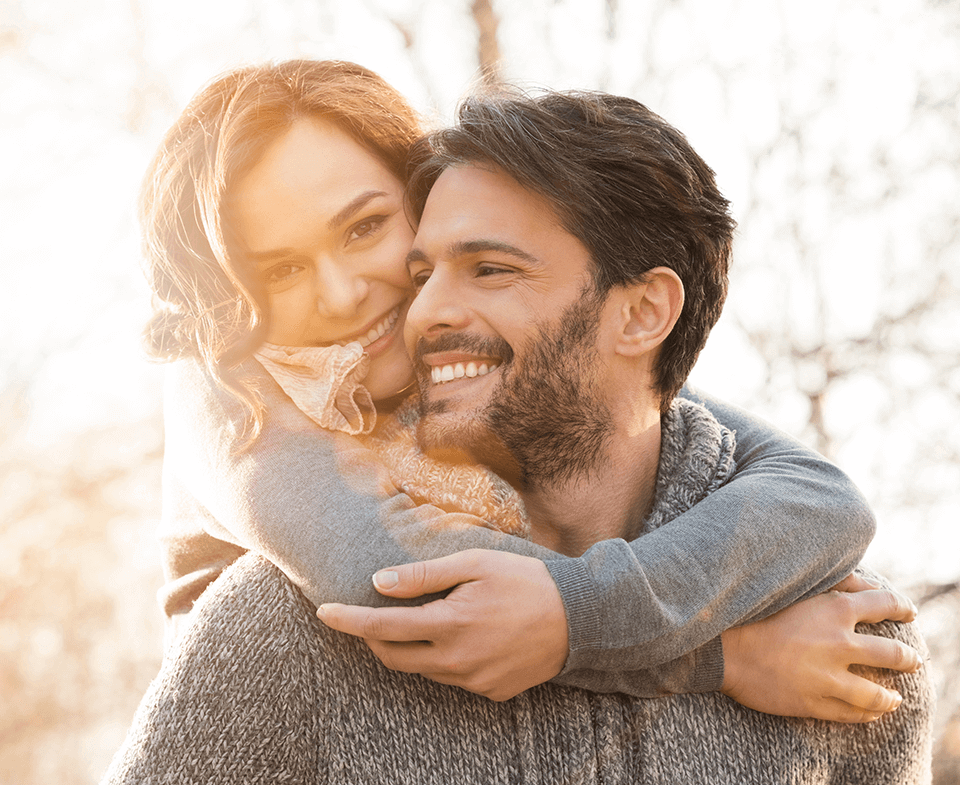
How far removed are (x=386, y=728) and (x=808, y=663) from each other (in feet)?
2.92

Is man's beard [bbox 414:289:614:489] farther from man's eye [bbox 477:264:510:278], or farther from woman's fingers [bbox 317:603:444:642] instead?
woman's fingers [bbox 317:603:444:642]

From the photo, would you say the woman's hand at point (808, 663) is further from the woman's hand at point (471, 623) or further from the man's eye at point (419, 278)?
the man's eye at point (419, 278)

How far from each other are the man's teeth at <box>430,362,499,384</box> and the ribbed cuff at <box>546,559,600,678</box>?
2.20 feet

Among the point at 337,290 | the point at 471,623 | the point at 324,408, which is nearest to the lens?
the point at 471,623

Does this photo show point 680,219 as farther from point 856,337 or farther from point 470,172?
point 856,337

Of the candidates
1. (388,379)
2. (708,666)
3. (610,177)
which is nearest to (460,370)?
(388,379)

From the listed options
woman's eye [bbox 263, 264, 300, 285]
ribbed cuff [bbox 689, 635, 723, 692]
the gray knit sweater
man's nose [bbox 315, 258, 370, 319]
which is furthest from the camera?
woman's eye [bbox 263, 264, 300, 285]

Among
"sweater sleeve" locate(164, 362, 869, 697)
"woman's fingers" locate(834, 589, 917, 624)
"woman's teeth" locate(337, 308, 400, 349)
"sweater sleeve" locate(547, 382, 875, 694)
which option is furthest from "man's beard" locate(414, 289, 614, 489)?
"woman's fingers" locate(834, 589, 917, 624)

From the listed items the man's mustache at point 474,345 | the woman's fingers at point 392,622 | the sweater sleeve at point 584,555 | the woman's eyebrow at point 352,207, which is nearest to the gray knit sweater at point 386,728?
the sweater sleeve at point 584,555

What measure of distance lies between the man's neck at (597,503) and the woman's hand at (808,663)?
0.44 m

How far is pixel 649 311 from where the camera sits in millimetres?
2244

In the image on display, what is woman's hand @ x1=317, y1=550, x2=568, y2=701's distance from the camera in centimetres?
145

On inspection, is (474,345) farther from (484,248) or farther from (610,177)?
(610,177)

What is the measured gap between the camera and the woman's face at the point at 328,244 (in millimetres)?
2055
